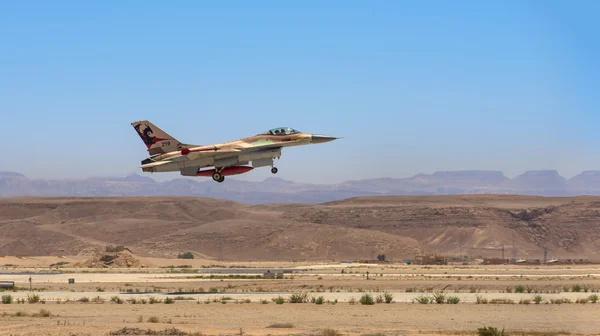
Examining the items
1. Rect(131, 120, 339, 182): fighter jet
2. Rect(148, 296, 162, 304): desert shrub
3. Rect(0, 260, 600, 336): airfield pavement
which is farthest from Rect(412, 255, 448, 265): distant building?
Rect(148, 296, 162, 304): desert shrub

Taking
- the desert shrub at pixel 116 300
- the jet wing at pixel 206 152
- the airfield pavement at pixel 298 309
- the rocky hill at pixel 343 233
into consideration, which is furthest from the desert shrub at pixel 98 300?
the rocky hill at pixel 343 233

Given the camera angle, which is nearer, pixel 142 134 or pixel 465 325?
pixel 465 325

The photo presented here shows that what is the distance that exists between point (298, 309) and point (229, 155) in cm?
1430

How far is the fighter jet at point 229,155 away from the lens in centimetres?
5156

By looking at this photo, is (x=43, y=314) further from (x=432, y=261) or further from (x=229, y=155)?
(x=432, y=261)

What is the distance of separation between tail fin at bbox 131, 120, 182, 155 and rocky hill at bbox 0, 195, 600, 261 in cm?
8529

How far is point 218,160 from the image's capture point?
52312 millimetres

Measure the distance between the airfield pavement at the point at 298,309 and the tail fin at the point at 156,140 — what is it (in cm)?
908

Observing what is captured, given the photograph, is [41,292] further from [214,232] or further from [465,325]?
[214,232]

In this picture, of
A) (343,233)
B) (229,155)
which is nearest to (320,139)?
(229,155)

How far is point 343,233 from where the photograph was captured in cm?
15088

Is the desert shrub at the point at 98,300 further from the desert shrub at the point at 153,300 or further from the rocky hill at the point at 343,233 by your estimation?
the rocky hill at the point at 343,233

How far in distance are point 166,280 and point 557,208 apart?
125 m

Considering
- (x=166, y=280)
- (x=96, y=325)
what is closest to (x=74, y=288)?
(x=166, y=280)
